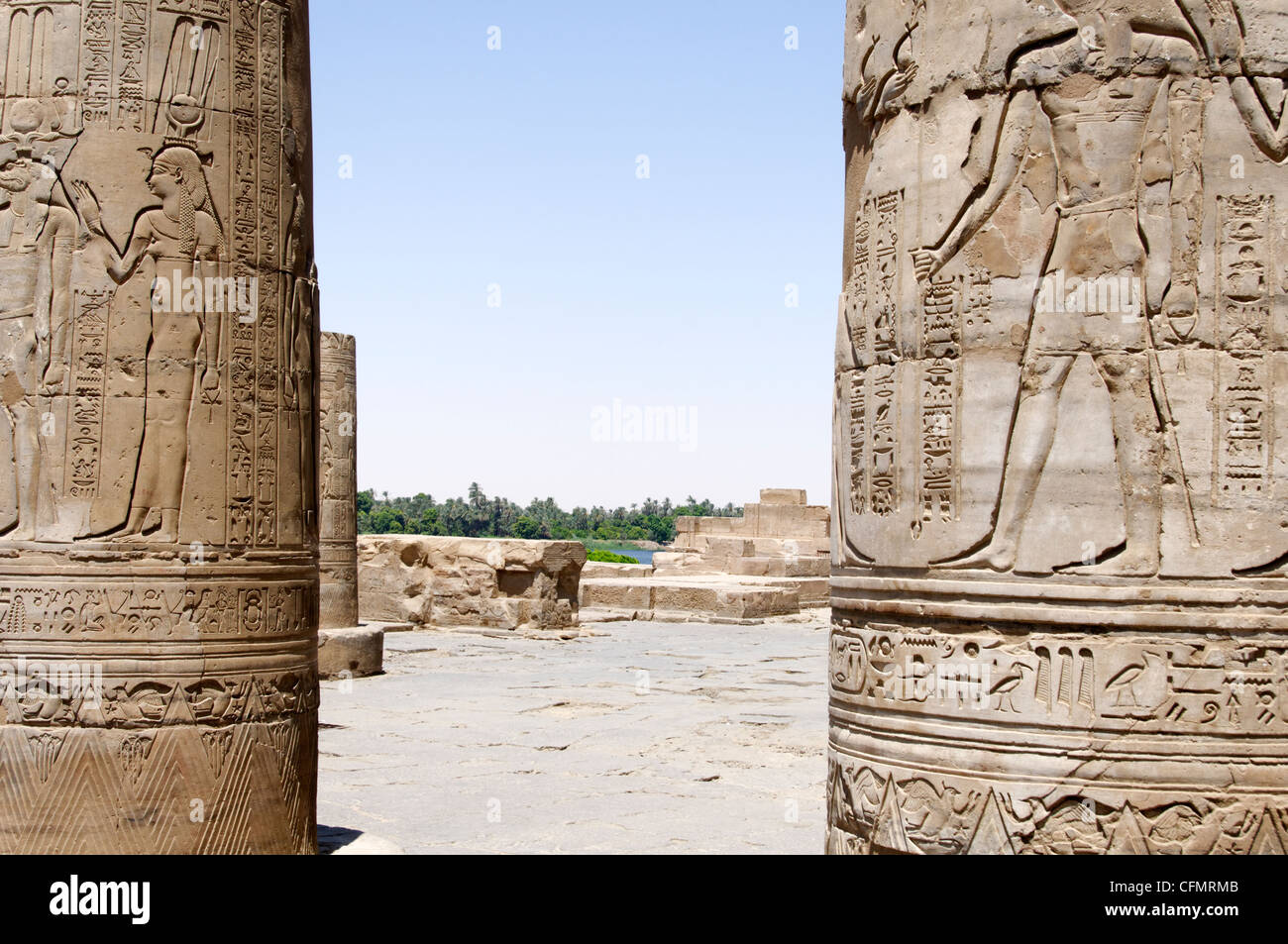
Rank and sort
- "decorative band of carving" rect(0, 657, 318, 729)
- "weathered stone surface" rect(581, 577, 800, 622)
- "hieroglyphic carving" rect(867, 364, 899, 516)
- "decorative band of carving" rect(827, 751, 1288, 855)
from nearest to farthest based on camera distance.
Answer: "decorative band of carving" rect(827, 751, 1288, 855) < "hieroglyphic carving" rect(867, 364, 899, 516) < "decorative band of carving" rect(0, 657, 318, 729) < "weathered stone surface" rect(581, 577, 800, 622)

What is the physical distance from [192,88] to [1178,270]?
301cm

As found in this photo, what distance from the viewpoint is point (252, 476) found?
171 inches

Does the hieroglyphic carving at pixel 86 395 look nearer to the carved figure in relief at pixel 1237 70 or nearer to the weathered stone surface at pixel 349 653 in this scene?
the carved figure in relief at pixel 1237 70

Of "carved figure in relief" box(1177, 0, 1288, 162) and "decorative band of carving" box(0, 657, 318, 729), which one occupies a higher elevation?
"carved figure in relief" box(1177, 0, 1288, 162)

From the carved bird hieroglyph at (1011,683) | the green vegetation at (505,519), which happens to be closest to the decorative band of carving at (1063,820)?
the carved bird hieroglyph at (1011,683)

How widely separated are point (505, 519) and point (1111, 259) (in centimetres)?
6327

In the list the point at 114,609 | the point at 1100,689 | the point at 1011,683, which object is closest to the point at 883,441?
the point at 1011,683

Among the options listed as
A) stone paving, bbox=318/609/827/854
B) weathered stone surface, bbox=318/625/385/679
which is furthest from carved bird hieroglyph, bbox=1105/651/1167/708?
weathered stone surface, bbox=318/625/385/679

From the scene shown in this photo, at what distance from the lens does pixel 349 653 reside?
10812mm

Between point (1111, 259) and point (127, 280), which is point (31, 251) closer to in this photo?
point (127, 280)

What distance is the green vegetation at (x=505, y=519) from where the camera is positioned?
6006 cm

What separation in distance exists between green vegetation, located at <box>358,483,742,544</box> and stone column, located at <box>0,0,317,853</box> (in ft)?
145

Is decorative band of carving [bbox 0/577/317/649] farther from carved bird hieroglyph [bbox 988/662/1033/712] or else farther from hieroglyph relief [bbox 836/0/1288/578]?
carved bird hieroglyph [bbox 988/662/1033/712]

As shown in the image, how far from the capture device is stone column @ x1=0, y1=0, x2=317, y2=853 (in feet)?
13.5
